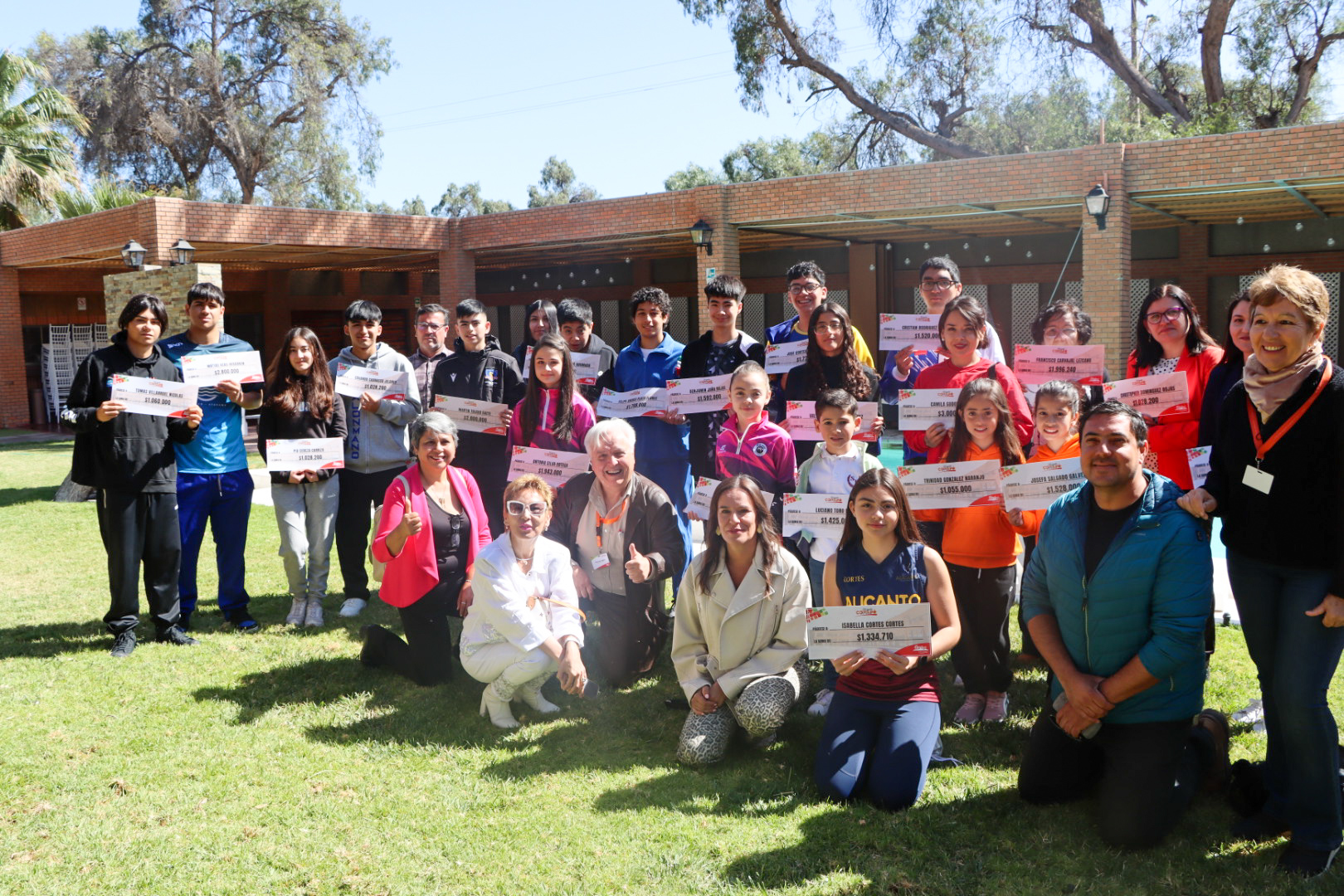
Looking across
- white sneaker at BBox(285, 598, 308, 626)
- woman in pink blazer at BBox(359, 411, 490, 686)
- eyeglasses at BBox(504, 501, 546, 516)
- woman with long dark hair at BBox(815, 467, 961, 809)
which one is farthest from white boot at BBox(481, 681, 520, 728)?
white sneaker at BBox(285, 598, 308, 626)

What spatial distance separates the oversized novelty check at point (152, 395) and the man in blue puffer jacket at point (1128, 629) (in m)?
4.95

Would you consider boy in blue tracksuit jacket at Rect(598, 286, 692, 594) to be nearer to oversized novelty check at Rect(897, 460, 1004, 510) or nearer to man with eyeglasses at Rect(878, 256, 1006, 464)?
→ man with eyeglasses at Rect(878, 256, 1006, 464)

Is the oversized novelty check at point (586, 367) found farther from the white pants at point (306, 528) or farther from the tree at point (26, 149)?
the tree at point (26, 149)

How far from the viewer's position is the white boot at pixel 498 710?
16.3ft

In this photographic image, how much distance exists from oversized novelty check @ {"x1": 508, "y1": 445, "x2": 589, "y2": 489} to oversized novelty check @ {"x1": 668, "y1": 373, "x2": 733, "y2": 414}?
713 mm

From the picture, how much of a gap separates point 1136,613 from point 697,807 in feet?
5.91

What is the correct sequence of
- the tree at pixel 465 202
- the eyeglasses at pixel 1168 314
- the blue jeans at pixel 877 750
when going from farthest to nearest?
the tree at pixel 465 202
the eyeglasses at pixel 1168 314
the blue jeans at pixel 877 750

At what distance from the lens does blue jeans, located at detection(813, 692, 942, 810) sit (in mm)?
3949

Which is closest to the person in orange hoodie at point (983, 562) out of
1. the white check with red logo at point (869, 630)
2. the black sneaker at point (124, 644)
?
the white check with red logo at point (869, 630)

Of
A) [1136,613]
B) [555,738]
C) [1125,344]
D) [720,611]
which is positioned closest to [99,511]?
[555,738]

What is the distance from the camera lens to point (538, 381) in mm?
6340

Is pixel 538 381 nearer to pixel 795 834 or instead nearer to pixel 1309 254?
pixel 795 834

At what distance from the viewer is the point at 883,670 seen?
4238mm

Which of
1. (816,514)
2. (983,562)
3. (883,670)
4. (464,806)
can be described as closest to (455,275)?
(816,514)
